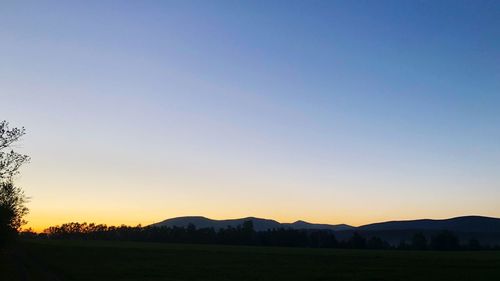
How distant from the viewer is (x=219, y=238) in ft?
625

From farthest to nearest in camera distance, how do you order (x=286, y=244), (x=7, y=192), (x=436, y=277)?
(x=286, y=244) < (x=7, y=192) < (x=436, y=277)

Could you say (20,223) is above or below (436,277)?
above

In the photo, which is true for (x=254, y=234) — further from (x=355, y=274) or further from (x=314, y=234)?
(x=355, y=274)

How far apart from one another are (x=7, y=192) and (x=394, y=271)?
5378cm

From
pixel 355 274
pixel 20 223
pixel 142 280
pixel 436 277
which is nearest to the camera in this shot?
pixel 142 280

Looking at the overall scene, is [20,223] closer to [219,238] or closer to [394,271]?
[394,271]

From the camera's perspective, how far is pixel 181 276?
49.8 metres

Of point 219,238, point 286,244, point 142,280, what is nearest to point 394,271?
point 142,280

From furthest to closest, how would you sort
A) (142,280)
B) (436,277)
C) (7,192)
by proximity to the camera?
(7,192) < (436,277) < (142,280)

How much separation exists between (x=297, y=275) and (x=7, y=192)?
44.9 metres

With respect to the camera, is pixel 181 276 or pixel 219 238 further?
pixel 219 238


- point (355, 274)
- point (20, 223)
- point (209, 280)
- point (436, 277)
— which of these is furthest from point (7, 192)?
point (436, 277)

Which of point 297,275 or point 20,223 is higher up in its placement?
point 20,223

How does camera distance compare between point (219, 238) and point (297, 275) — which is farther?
point (219, 238)
